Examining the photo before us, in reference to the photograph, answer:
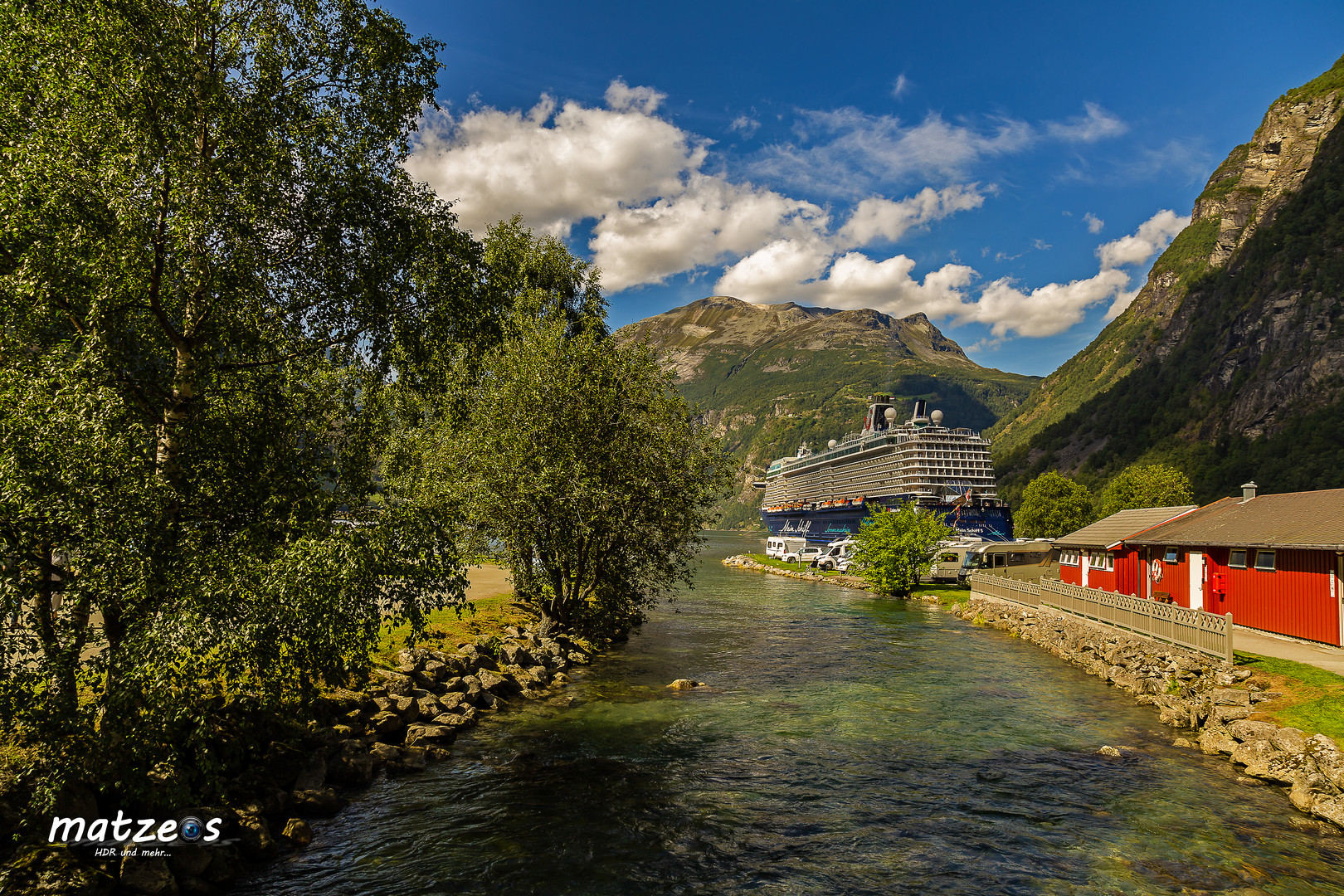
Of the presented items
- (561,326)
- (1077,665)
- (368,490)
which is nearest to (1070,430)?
(1077,665)

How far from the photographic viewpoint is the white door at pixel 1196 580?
29.9m

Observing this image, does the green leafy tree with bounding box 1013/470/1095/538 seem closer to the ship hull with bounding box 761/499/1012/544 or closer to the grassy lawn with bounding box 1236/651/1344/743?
the ship hull with bounding box 761/499/1012/544

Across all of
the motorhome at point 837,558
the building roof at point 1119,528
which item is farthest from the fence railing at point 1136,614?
the motorhome at point 837,558

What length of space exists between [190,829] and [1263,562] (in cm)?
3495

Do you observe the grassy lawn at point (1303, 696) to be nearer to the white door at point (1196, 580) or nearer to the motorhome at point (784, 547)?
the white door at point (1196, 580)

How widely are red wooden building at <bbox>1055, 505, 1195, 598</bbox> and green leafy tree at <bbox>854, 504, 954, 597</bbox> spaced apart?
9752 millimetres

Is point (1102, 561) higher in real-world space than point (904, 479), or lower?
lower

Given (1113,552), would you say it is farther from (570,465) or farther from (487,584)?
(487,584)

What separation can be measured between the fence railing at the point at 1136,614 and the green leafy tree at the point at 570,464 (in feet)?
56.3

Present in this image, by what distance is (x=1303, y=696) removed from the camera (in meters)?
17.2

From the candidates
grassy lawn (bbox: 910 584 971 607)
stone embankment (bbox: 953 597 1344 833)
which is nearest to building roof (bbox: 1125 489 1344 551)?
stone embankment (bbox: 953 597 1344 833)

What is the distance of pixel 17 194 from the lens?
8547 millimetres

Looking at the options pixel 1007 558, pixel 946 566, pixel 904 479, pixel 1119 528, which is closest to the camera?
pixel 1119 528

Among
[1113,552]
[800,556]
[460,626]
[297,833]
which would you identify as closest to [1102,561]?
[1113,552]
